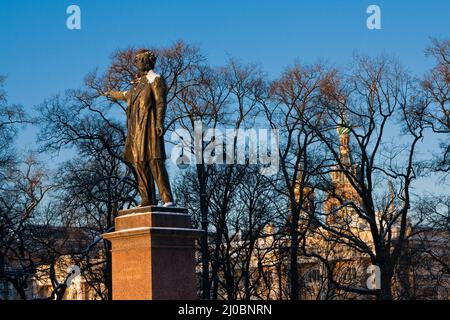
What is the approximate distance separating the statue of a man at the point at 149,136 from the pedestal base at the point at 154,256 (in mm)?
589

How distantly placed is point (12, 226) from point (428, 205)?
697 inches

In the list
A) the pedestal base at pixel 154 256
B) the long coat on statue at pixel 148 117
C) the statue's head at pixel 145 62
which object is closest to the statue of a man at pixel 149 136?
the long coat on statue at pixel 148 117

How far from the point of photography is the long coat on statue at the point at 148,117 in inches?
630

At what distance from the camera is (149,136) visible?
1609 centimetres

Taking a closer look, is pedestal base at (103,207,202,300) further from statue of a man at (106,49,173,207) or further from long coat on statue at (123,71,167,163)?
long coat on statue at (123,71,167,163)

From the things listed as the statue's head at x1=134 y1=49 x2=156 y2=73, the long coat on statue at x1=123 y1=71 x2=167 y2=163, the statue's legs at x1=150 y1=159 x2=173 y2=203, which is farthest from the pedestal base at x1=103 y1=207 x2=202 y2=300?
the statue's head at x1=134 y1=49 x2=156 y2=73

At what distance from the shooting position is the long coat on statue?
15992mm

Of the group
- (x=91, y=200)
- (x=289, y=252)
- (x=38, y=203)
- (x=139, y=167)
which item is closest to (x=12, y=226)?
(x=38, y=203)

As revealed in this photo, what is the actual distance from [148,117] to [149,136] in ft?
1.17

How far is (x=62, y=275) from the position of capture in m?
44.2

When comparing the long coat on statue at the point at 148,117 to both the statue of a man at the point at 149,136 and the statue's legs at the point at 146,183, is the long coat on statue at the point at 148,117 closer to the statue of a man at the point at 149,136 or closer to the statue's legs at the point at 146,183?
the statue of a man at the point at 149,136

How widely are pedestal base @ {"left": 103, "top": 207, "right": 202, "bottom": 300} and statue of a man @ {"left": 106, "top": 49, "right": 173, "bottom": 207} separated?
0.59 meters
